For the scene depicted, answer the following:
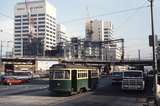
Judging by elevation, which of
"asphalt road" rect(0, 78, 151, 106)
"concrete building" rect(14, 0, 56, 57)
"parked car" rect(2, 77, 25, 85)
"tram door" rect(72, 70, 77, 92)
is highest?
"concrete building" rect(14, 0, 56, 57)

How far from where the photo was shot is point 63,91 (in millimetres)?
32500

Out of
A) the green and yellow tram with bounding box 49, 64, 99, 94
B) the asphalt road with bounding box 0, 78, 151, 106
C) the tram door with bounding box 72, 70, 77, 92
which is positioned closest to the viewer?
the asphalt road with bounding box 0, 78, 151, 106

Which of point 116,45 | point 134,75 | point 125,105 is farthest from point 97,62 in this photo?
point 125,105

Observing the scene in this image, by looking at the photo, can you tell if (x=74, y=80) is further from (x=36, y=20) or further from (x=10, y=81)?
(x=36, y=20)

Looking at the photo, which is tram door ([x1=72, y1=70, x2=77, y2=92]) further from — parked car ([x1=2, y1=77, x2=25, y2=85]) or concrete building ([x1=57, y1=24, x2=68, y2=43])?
concrete building ([x1=57, y1=24, x2=68, y2=43])

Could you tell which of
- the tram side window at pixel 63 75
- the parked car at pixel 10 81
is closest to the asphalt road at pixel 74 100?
the tram side window at pixel 63 75

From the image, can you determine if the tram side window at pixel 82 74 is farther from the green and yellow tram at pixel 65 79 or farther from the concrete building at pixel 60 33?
the concrete building at pixel 60 33

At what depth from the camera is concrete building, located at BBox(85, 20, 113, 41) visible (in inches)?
5311

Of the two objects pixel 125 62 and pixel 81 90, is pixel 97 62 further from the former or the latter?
pixel 81 90

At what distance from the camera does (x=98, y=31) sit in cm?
14500

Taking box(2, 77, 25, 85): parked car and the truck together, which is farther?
box(2, 77, 25, 85): parked car

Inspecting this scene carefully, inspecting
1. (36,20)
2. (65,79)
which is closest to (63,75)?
(65,79)

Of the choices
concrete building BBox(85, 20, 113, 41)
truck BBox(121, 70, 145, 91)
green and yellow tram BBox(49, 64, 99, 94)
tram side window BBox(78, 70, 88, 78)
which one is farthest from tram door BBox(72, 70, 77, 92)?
concrete building BBox(85, 20, 113, 41)

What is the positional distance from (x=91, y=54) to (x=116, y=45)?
52.9 ft
